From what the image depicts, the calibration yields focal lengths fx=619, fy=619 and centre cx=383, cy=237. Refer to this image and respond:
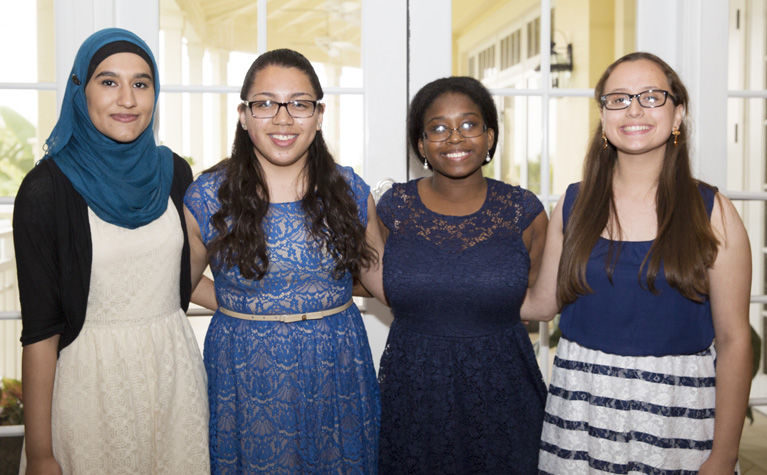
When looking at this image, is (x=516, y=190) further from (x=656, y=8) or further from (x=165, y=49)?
(x=165, y=49)

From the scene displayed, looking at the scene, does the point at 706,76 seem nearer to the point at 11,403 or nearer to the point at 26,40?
the point at 26,40

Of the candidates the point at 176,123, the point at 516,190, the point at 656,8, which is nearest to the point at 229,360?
the point at 516,190

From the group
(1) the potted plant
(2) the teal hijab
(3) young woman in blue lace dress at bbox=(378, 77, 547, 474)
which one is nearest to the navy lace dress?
(3) young woman in blue lace dress at bbox=(378, 77, 547, 474)

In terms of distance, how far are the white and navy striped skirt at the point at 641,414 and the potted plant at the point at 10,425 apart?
1911mm

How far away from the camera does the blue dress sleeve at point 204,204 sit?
1686 millimetres

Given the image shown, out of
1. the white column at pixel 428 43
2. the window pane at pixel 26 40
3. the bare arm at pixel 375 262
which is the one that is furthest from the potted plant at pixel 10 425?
the white column at pixel 428 43

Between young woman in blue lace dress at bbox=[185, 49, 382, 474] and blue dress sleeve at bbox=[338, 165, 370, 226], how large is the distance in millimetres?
100

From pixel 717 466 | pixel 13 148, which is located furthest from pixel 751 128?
pixel 13 148

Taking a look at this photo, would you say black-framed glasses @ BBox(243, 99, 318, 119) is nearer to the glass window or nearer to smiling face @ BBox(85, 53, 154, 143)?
smiling face @ BBox(85, 53, 154, 143)

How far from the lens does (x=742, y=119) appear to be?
3.68m

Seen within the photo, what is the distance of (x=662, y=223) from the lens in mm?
1496

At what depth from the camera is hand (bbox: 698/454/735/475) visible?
145cm

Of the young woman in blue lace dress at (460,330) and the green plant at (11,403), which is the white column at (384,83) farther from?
the green plant at (11,403)

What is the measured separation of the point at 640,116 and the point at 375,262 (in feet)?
2.69
